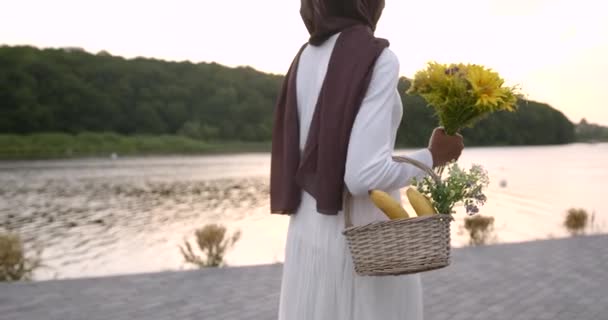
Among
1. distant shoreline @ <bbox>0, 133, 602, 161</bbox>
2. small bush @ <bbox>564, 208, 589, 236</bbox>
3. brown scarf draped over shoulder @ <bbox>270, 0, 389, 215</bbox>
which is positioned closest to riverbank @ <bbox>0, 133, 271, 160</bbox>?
distant shoreline @ <bbox>0, 133, 602, 161</bbox>

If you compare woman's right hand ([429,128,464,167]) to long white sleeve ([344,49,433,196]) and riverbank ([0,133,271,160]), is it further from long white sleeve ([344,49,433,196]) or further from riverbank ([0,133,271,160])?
riverbank ([0,133,271,160])

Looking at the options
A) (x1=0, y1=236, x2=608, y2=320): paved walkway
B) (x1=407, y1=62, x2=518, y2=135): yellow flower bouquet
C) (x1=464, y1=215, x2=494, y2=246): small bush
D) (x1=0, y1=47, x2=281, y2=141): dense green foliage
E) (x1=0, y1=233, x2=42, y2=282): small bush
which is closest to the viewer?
(x1=407, y1=62, x2=518, y2=135): yellow flower bouquet

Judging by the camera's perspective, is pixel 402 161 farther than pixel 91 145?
No

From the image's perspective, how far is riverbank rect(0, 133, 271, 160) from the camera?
1703 inches

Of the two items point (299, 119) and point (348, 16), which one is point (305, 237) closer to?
point (299, 119)

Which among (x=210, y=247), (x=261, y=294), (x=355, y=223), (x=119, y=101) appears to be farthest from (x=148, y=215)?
(x=119, y=101)

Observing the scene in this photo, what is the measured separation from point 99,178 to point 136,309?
31.5m

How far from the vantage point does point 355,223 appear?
179 cm

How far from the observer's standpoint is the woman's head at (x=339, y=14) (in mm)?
1782

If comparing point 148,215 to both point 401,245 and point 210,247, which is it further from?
point 401,245

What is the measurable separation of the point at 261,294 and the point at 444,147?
4322 millimetres

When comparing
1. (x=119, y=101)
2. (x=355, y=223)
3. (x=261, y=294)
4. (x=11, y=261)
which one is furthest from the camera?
(x=119, y=101)

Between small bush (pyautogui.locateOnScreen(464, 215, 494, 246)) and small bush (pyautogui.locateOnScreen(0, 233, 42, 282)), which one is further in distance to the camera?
small bush (pyautogui.locateOnScreen(464, 215, 494, 246))

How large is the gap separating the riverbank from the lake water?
244cm
